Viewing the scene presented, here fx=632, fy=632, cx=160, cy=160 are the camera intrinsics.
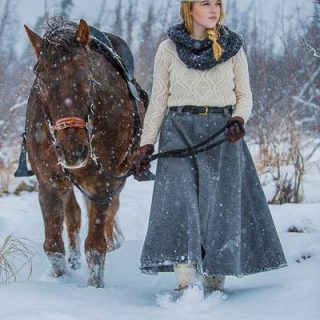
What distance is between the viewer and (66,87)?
363 cm

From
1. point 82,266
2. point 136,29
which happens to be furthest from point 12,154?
point 136,29

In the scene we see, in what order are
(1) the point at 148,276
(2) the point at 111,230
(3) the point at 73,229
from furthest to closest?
(2) the point at 111,230 → (3) the point at 73,229 → (1) the point at 148,276

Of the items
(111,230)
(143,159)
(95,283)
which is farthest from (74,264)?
(143,159)

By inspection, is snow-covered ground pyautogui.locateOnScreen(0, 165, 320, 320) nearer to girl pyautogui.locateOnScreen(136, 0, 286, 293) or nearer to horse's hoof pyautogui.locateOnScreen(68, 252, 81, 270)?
horse's hoof pyautogui.locateOnScreen(68, 252, 81, 270)

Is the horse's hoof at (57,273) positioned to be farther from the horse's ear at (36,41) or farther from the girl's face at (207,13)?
the girl's face at (207,13)

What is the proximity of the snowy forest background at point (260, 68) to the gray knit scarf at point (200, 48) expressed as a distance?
106cm

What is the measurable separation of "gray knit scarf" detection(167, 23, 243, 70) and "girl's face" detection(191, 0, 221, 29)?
0.10 metres

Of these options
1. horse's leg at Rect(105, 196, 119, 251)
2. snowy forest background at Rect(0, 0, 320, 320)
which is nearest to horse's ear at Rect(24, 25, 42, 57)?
snowy forest background at Rect(0, 0, 320, 320)

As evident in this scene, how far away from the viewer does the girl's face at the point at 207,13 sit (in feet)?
12.0

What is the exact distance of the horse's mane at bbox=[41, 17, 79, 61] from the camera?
373cm

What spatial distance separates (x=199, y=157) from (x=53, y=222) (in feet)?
4.61

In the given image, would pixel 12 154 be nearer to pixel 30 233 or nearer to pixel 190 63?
pixel 30 233

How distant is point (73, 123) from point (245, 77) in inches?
42.1

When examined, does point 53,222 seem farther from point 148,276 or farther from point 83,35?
point 83,35
